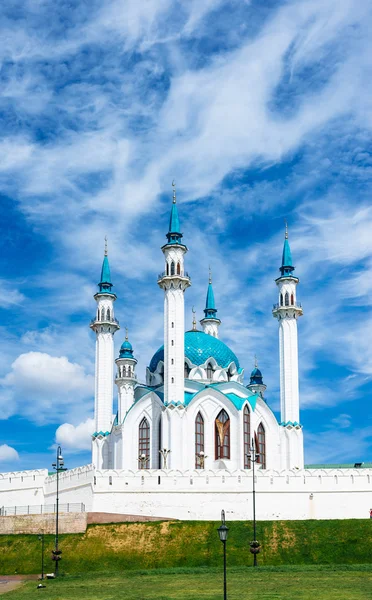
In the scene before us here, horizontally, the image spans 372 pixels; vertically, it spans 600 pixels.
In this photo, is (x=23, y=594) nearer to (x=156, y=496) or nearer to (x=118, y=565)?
(x=118, y=565)

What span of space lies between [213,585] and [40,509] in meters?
37.8

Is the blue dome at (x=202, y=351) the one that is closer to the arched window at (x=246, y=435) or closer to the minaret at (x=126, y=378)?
the minaret at (x=126, y=378)

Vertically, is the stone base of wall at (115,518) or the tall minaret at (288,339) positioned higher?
the tall minaret at (288,339)

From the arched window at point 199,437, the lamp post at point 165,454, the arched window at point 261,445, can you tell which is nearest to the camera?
the lamp post at point 165,454

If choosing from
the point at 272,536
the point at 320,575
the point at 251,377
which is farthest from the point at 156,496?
the point at 251,377

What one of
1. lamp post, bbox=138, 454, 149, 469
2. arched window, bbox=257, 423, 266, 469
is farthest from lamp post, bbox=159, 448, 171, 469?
arched window, bbox=257, 423, 266, 469

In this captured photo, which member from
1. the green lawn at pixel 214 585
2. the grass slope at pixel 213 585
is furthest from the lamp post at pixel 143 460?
the grass slope at pixel 213 585

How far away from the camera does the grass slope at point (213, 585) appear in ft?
113

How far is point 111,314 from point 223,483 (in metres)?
22.5

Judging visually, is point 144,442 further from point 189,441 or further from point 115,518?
point 115,518

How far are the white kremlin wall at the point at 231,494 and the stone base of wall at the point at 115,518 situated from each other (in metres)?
0.86

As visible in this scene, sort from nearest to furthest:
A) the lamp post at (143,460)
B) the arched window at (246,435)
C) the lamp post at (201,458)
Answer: the lamp post at (201,458)
the arched window at (246,435)
the lamp post at (143,460)

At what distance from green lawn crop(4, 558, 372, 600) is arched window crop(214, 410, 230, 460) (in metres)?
26.8

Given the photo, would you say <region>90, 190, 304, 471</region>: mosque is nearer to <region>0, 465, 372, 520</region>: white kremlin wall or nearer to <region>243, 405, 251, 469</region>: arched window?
<region>243, 405, 251, 469</region>: arched window
